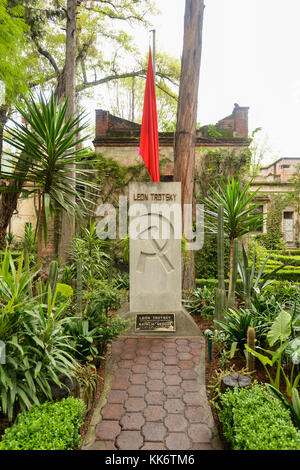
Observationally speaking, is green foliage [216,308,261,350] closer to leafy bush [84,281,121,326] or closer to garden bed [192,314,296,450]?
garden bed [192,314,296,450]

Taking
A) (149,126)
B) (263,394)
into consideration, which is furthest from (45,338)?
(149,126)

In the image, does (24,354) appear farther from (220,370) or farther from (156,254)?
(156,254)

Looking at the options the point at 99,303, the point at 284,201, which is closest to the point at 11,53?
the point at 99,303

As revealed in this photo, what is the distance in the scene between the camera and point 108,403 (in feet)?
8.54

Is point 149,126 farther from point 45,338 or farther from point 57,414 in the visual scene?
point 57,414

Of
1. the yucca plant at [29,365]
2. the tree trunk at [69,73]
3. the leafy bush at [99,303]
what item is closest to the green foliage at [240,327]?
the leafy bush at [99,303]

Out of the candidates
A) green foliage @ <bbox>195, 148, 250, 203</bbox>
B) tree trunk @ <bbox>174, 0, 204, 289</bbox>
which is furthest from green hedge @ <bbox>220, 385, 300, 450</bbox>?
green foliage @ <bbox>195, 148, 250, 203</bbox>

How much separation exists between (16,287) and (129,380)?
60.9 inches

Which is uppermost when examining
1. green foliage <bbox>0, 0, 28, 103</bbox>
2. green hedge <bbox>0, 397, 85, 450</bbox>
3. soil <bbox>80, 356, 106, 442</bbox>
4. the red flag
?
green foliage <bbox>0, 0, 28, 103</bbox>

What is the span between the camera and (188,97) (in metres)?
5.71

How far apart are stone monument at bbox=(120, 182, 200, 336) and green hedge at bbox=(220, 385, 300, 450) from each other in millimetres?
2219

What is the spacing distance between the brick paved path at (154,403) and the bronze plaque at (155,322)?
0.32 m

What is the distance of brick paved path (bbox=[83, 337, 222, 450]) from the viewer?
7.03 feet

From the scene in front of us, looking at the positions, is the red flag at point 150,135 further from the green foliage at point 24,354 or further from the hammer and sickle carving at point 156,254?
the green foliage at point 24,354
